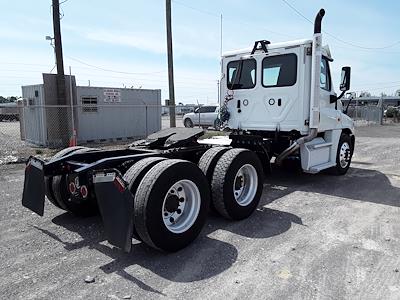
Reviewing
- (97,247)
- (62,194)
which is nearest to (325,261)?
(97,247)

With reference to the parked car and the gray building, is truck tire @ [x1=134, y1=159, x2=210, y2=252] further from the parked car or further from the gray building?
the parked car

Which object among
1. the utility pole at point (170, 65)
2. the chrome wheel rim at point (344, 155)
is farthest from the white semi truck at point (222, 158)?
the utility pole at point (170, 65)

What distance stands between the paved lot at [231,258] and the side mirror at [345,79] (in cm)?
285

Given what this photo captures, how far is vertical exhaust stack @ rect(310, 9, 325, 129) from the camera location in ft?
23.0

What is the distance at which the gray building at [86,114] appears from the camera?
45.5 ft

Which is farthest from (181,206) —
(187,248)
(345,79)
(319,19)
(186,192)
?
(345,79)

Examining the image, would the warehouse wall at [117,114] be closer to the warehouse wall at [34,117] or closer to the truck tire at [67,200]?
the warehouse wall at [34,117]

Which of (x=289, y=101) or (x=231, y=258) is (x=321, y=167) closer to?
(x=289, y=101)

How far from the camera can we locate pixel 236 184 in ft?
17.9

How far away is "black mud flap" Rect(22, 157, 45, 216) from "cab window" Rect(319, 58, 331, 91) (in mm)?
5596

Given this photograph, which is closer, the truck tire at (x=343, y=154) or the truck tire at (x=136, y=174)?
the truck tire at (x=136, y=174)

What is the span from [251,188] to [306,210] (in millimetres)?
1006

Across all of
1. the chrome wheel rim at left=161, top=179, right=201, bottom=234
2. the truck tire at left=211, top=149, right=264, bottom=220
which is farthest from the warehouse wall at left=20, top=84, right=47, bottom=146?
the chrome wheel rim at left=161, top=179, right=201, bottom=234

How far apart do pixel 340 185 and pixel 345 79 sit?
2279mm
